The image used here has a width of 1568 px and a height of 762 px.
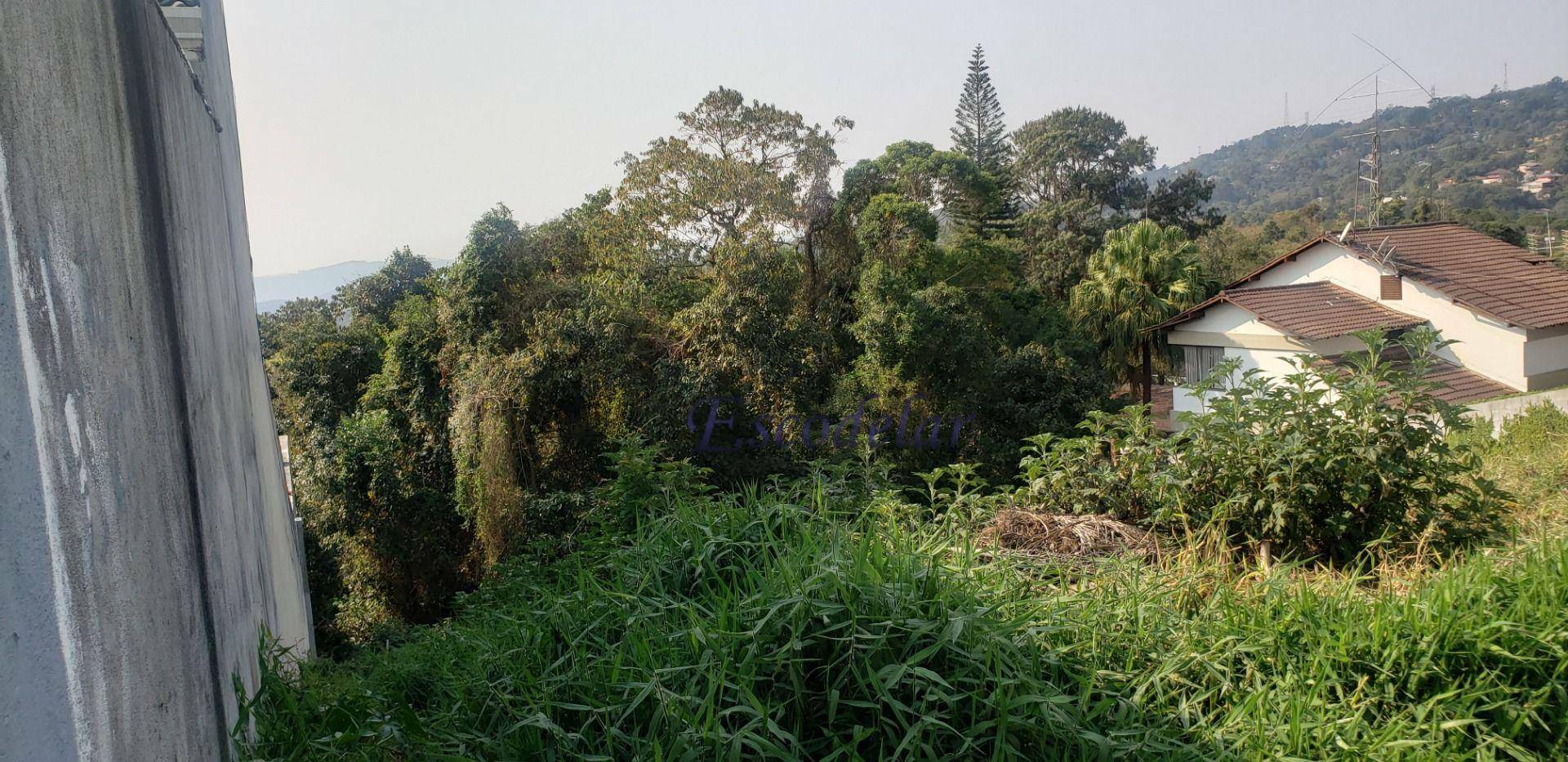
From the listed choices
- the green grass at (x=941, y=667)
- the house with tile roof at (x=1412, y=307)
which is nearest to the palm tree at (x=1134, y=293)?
the house with tile roof at (x=1412, y=307)

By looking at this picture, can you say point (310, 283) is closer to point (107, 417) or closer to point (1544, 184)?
point (107, 417)

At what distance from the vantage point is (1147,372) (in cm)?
1622

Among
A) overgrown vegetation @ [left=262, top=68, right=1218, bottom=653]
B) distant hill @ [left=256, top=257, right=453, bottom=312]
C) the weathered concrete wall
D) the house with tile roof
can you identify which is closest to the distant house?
the house with tile roof

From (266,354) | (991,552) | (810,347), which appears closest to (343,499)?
(266,354)

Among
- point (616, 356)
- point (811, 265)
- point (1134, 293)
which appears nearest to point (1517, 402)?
point (1134, 293)

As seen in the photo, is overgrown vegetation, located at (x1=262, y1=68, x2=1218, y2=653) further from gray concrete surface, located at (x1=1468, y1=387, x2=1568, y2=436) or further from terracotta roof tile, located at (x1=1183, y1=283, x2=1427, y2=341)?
gray concrete surface, located at (x1=1468, y1=387, x2=1568, y2=436)

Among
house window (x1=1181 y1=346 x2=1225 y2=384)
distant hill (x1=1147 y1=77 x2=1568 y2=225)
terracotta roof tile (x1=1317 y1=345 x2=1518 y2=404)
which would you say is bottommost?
terracotta roof tile (x1=1317 y1=345 x2=1518 y2=404)

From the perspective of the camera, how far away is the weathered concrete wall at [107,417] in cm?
105

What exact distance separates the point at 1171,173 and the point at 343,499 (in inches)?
1011

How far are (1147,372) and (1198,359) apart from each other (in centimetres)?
106

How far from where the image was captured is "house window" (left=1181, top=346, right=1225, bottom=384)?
14788 millimetres

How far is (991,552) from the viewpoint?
291 centimetres

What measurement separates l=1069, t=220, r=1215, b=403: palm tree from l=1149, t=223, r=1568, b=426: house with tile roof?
85 cm

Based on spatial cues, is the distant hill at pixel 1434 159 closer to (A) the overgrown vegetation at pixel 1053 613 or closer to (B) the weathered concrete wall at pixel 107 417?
(A) the overgrown vegetation at pixel 1053 613
